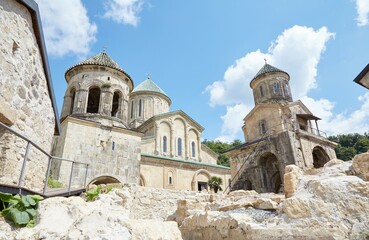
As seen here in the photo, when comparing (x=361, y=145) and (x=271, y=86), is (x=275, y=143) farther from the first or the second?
(x=361, y=145)

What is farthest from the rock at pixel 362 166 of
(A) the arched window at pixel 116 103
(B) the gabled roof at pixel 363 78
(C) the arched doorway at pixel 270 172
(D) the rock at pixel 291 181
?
(A) the arched window at pixel 116 103

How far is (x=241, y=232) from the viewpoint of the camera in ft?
10.6

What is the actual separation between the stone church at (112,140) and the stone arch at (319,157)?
759 centimetres

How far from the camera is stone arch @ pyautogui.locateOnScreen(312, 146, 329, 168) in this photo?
15820 mm

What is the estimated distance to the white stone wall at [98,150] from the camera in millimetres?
12500

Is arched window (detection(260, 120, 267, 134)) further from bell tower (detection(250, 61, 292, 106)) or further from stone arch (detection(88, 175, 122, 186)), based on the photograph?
stone arch (detection(88, 175, 122, 186))

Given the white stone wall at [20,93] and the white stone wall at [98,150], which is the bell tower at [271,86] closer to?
the white stone wall at [98,150]

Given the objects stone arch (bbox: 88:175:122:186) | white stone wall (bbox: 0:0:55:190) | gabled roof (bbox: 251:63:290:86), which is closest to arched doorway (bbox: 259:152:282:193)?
stone arch (bbox: 88:175:122:186)

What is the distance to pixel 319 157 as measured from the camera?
53.2ft

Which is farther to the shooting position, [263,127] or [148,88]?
[148,88]

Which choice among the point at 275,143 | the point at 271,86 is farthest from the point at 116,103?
the point at 271,86

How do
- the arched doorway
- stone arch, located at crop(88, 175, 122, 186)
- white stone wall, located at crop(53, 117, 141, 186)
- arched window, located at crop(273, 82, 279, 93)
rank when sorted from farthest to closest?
arched window, located at crop(273, 82, 279, 93) → the arched doorway → stone arch, located at crop(88, 175, 122, 186) → white stone wall, located at crop(53, 117, 141, 186)

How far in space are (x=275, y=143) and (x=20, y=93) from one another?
1316 centimetres

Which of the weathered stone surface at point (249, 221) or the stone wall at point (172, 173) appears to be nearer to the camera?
the weathered stone surface at point (249, 221)
